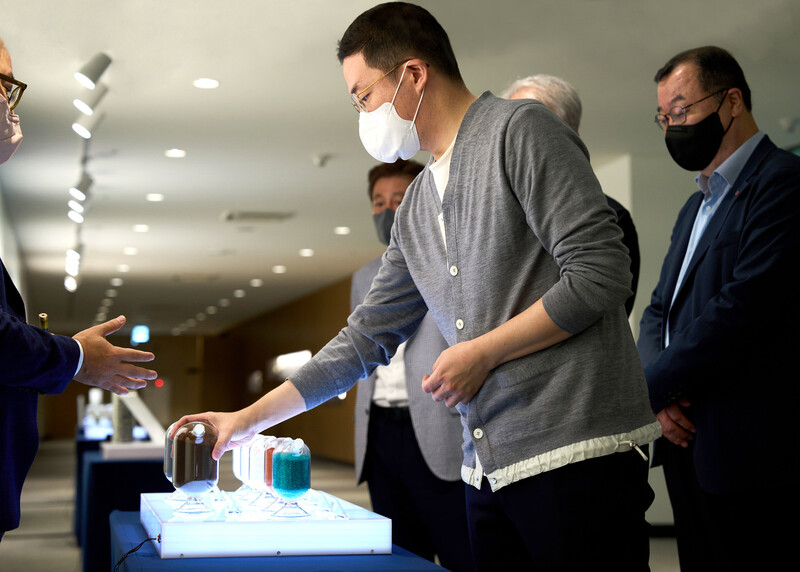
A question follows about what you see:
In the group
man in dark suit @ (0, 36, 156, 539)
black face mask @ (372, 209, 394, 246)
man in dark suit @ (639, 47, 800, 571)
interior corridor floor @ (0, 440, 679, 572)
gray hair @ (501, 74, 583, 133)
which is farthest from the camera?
interior corridor floor @ (0, 440, 679, 572)

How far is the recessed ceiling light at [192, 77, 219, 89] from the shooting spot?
6.08 meters

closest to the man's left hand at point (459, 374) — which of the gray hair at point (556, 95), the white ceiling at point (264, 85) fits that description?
the gray hair at point (556, 95)

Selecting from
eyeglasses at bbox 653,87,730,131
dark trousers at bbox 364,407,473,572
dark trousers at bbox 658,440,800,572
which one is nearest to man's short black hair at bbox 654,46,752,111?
eyeglasses at bbox 653,87,730,131

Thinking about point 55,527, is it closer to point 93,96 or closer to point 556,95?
point 93,96

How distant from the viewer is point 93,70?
5469mm

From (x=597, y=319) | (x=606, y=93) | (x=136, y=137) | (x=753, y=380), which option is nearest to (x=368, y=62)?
(x=597, y=319)

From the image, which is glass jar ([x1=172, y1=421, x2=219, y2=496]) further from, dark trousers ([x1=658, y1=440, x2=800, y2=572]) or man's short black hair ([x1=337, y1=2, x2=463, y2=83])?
dark trousers ([x1=658, y1=440, x2=800, y2=572])

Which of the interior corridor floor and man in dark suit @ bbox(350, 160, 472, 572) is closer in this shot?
man in dark suit @ bbox(350, 160, 472, 572)

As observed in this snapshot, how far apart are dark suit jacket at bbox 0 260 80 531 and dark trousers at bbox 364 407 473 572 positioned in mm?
1208

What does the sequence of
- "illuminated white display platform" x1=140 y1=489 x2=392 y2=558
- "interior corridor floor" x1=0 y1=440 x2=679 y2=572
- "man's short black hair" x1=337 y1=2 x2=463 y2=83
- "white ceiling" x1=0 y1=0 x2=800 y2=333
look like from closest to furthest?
"illuminated white display platform" x1=140 y1=489 x2=392 y2=558, "man's short black hair" x1=337 y1=2 x2=463 y2=83, "white ceiling" x1=0 y1=0 x2=800 y2=333, "interior corridor floor" x1=0 y1=440 x2=679 y2=572

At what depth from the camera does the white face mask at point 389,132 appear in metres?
1.70

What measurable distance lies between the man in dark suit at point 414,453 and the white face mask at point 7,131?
129cm

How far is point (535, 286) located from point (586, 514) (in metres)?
0.38

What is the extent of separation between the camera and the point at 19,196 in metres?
9.50
